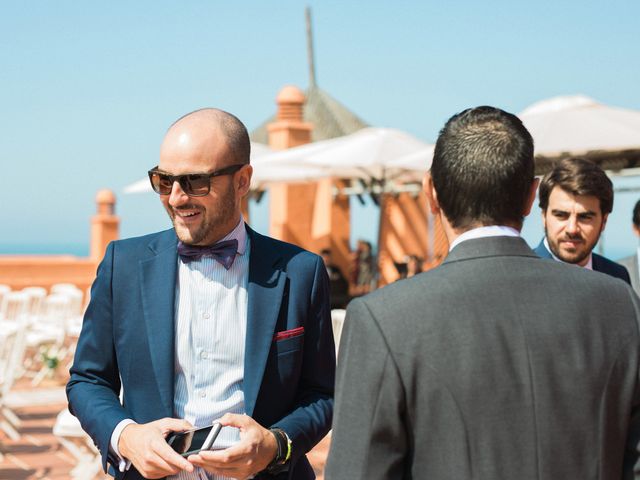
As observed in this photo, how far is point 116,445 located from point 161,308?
0.36 m

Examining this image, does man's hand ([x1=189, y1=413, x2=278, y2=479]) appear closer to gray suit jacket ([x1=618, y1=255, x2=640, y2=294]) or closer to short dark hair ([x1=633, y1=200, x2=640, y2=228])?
gray suit jacket ([x1=618, y1=255, x2=640, y2=294])

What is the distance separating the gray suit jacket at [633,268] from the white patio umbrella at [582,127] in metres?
6.31

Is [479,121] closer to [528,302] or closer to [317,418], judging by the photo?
[528,302]

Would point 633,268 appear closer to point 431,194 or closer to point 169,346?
point 169,346

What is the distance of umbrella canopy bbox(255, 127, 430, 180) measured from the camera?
506 inches

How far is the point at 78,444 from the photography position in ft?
20.1

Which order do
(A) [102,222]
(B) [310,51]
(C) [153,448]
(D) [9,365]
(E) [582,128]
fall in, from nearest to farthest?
(C) [153,448] → (D) [9,365] → (E) [582,128] → (A) [102,222] → (B) [310,51]

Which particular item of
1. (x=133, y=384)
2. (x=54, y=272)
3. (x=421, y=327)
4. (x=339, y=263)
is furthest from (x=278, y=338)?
(x=339, y=263)

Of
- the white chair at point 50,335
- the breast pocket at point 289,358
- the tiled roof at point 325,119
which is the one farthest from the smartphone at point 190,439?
the tiled roof at point 325,119

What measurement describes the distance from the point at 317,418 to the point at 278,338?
0.77ft

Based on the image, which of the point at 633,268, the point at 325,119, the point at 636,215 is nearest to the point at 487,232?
the point at 633,268

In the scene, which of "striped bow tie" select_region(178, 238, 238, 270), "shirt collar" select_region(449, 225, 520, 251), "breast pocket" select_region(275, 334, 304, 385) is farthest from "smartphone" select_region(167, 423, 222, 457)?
Result: "shirt collar" select_region(449, 225, 520, 251)

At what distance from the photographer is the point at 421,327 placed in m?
1.72

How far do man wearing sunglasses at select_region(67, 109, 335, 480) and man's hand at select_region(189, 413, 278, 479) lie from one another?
0.06 ft
